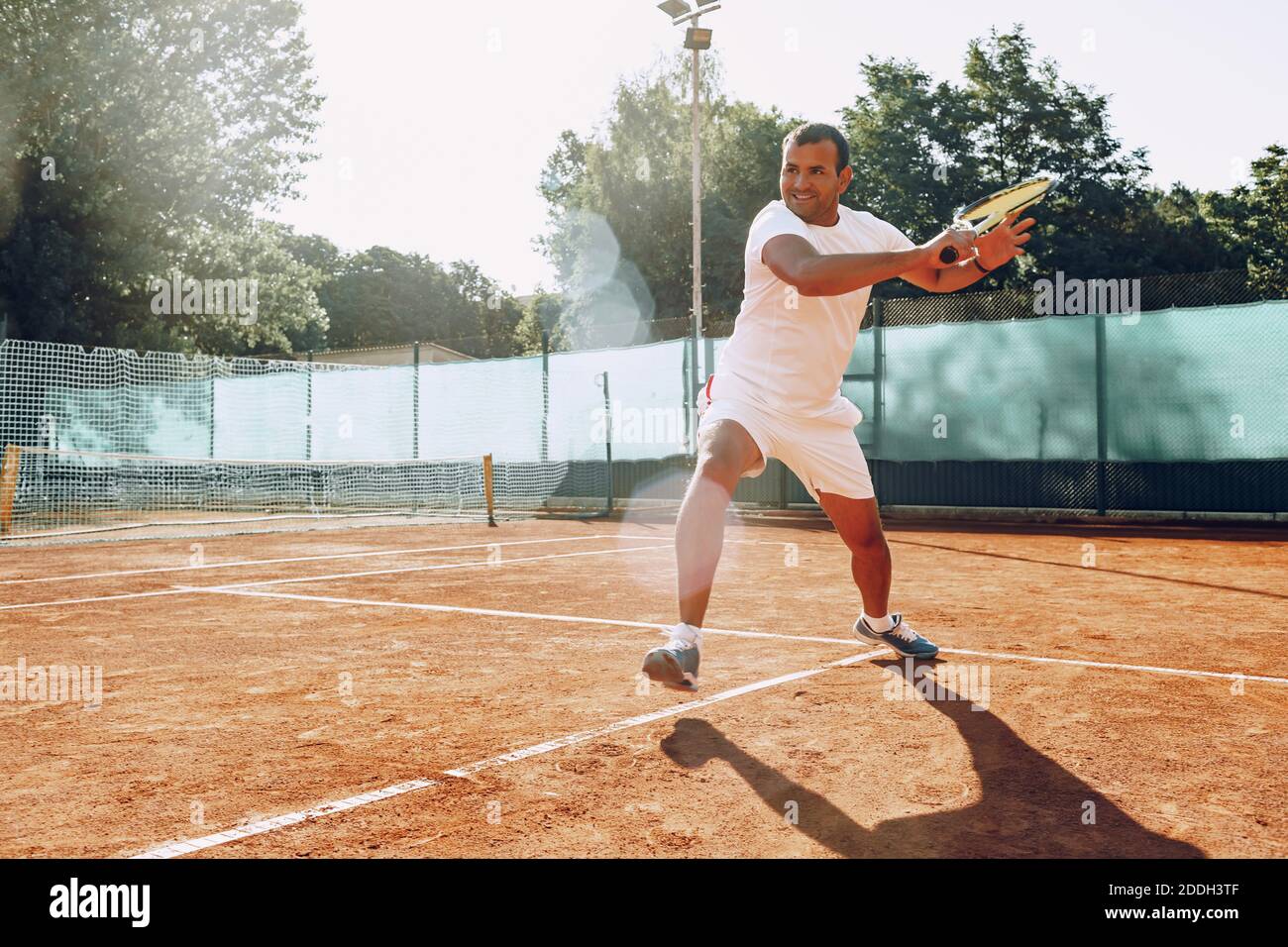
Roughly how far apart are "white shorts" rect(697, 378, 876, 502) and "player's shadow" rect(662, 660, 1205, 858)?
130 cm

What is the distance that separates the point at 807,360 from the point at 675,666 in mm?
1409

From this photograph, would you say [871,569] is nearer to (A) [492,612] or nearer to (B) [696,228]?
(A) [492,612]

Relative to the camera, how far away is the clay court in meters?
2.76

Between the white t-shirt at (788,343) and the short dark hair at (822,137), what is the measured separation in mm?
242

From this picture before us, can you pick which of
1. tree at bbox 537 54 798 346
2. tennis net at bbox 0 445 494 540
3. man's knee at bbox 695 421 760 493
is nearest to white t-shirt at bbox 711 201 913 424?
man's knee at bbox 695 421 760 493

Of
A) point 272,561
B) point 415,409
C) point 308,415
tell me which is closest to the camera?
point 272,561

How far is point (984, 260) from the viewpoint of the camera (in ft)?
14.0

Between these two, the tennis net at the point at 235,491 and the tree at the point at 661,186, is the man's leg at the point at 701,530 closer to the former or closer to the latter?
the tennis net at the point at 235,491

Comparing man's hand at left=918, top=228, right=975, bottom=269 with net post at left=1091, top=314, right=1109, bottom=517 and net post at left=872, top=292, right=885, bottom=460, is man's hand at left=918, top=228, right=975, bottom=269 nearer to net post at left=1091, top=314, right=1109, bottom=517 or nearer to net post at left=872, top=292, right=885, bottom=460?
net post at left=1091, top=314, right=1109, bottom=517

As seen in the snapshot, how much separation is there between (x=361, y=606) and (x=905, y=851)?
508cm

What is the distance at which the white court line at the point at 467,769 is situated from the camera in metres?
2.67

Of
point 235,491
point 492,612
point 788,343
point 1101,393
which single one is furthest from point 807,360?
point 235,491

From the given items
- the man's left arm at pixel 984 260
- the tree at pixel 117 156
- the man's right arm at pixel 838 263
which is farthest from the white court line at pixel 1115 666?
the tree at pixel 117 156

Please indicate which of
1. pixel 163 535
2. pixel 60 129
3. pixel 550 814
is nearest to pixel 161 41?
pixel 60 129
